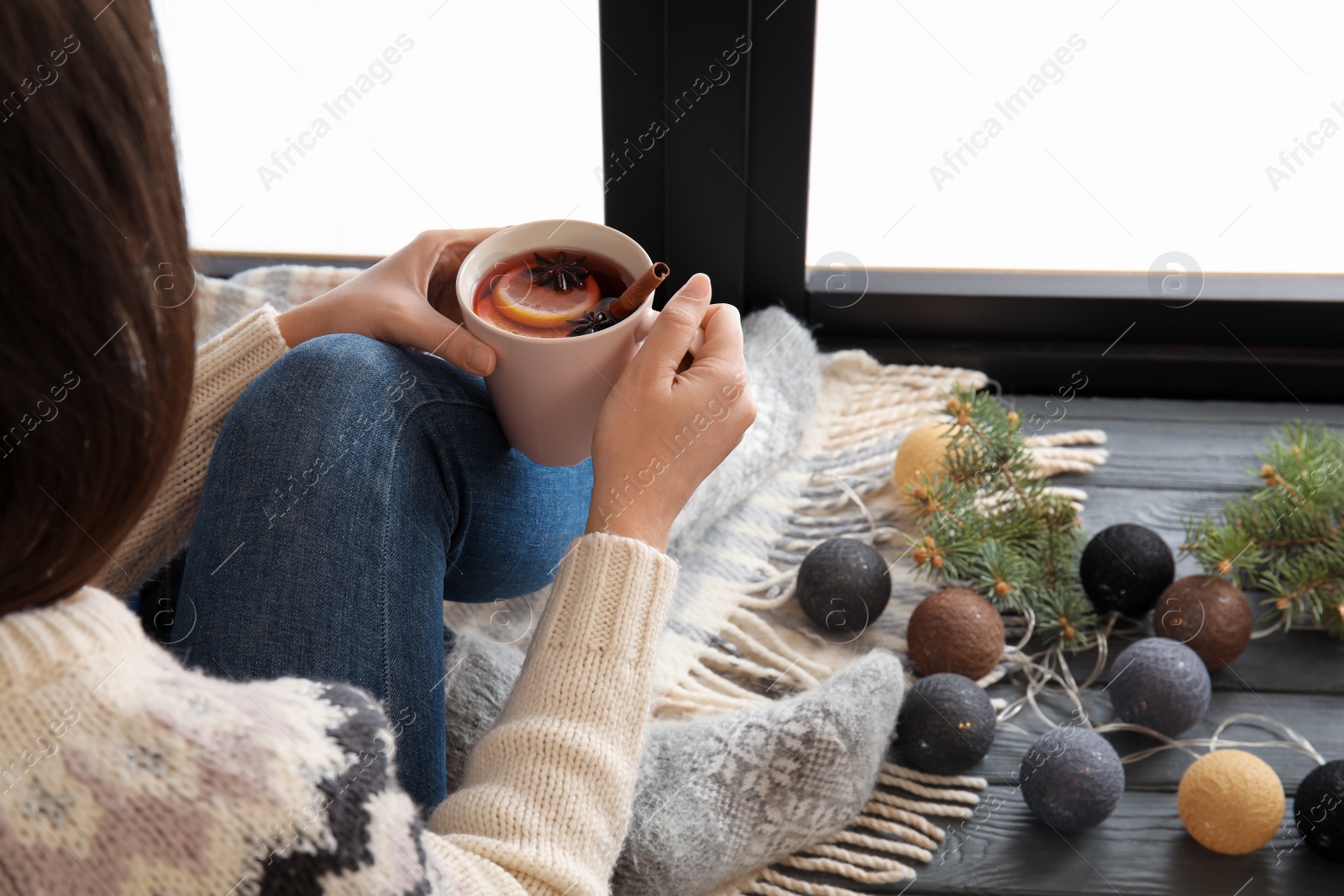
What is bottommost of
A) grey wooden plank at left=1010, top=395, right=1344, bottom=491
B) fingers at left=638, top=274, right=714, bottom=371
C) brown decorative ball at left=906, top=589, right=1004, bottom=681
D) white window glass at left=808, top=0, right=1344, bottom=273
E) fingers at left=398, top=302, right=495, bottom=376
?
grey wooden plank at left=1010, top=395, right=1344, bottom=491

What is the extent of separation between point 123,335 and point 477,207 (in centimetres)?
95

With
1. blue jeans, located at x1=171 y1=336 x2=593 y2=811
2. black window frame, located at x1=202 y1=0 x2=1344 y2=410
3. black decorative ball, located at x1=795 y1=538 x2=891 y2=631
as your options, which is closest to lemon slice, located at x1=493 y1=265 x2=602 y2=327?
blue jeans, located at x1=171 y1=336 x2=593 y2=811

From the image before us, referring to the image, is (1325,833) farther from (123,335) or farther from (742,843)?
(123,335)

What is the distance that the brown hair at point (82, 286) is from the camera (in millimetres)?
333

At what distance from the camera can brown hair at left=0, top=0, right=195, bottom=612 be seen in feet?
1.09

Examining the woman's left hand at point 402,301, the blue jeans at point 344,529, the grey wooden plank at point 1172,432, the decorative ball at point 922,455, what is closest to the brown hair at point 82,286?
the blue jeans at point 344,529

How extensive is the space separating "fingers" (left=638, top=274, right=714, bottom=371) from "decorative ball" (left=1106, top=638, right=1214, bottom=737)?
51cm

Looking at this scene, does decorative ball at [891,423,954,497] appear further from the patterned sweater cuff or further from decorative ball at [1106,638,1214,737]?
the patterned sweater cuff

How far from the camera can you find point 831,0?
3.60 ft

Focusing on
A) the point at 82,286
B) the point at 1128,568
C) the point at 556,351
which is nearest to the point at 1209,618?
the point at 1128,568

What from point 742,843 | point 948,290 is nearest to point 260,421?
point 742,843

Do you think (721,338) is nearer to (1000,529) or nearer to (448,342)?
(448,342)

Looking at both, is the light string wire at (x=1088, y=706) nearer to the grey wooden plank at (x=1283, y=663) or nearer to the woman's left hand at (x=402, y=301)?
the grey wooden plank at (x=1283, y=663)

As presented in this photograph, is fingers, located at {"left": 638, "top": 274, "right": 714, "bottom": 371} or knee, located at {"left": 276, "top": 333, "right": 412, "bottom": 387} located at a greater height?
knee, located at {"left": 276, "top": 333, "right": 412, "bottom": 387}
